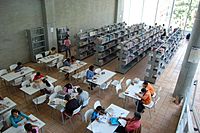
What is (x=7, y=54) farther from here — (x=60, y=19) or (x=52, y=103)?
(x=52, y=103)

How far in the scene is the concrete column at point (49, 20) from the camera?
9617 millimetres

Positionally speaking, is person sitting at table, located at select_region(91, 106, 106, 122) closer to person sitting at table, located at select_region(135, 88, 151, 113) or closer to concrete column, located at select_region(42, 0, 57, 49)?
person sitting at table, located at select_region(135, 88, 151, 113)

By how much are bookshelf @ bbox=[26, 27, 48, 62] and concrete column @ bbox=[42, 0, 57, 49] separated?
291mm

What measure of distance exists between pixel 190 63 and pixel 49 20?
7694 millimetres

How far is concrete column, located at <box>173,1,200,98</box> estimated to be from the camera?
5.83 m

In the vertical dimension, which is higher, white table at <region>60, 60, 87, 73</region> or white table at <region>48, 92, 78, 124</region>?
white table at <region>60, 60, 87, 73</region>

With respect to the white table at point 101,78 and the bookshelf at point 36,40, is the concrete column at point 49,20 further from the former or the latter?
the white table at point 101,78

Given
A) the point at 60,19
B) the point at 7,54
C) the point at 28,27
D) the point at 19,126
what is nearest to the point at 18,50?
the point at 7,54

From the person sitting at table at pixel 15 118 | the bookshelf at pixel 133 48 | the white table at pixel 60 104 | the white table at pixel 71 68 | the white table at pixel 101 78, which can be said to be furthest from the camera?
the bookshelf at pixel 133 48

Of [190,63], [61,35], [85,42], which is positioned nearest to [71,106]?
[190,63]

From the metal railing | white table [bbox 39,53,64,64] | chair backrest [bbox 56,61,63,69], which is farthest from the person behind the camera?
white table [bbox 39,53,64,64]

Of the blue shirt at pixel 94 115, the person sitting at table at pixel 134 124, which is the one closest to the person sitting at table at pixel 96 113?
the blue shirt at pixel 94 115

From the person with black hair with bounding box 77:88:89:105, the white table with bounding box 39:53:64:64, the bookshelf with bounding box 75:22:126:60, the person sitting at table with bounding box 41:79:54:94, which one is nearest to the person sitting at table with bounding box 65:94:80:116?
the person with black hair with bounding box 77:88:89:105

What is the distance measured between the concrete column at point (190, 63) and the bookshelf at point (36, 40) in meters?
7.46
